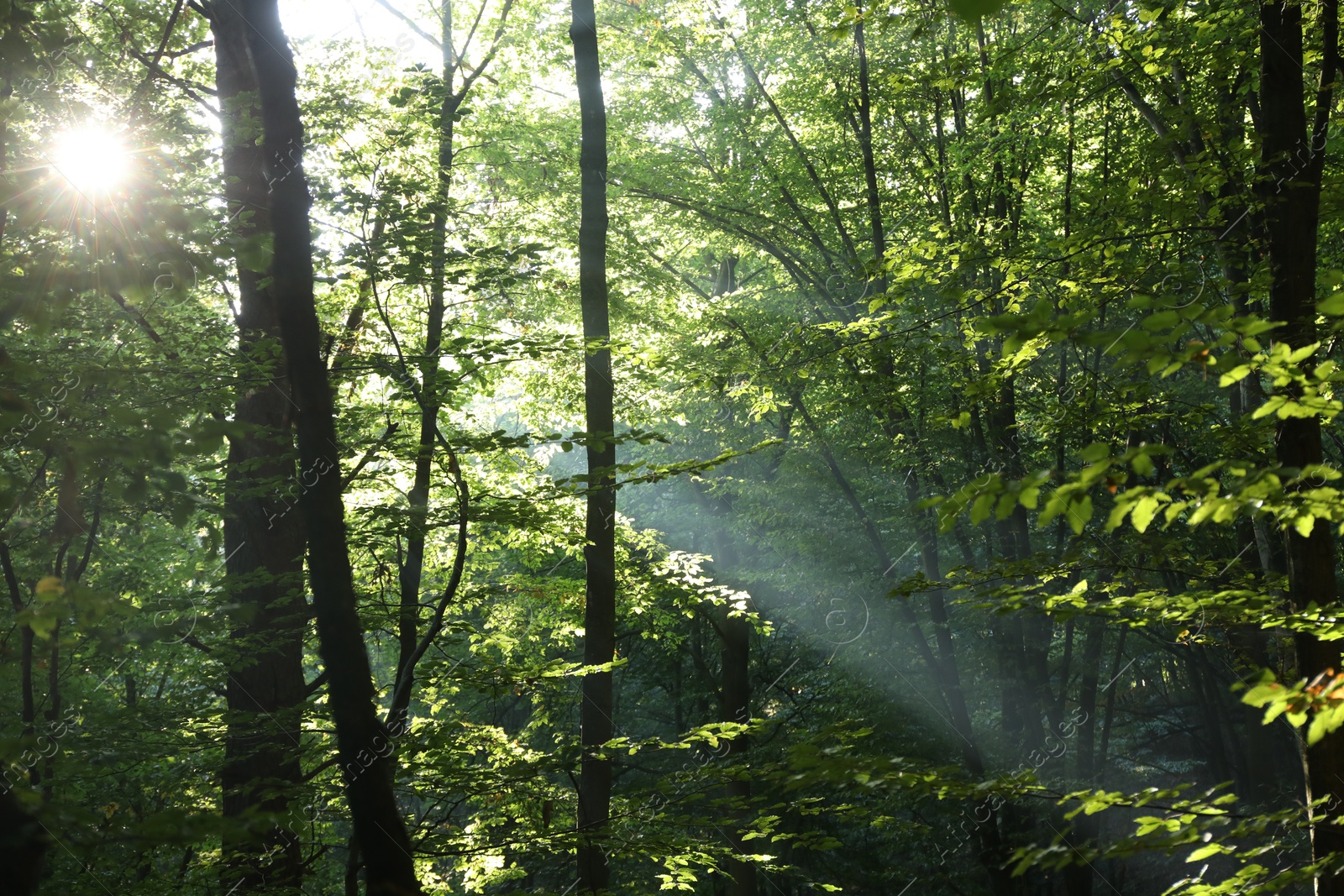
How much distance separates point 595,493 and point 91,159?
11.9 feet

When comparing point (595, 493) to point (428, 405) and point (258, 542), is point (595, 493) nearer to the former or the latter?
point (428, 405)

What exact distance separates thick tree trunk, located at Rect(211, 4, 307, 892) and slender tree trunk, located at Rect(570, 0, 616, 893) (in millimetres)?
2054

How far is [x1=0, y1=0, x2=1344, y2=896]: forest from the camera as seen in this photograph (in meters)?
2.29

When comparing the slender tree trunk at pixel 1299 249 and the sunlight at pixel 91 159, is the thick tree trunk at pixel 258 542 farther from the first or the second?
the slender tree trunk at pixel 1299 249

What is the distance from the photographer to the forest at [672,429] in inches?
90.2

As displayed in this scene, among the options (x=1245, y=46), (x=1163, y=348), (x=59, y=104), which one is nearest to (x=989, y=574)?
(x=1163, y=348)

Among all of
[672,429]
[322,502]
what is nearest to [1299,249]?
[322,502]

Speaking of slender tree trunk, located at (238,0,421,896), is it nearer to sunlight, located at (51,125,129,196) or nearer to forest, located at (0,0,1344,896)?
forest, located at (0,0,1344,896)

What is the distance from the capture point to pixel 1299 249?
368 cm

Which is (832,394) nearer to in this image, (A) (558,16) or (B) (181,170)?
(A) (558,16)

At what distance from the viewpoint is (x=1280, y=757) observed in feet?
46.1

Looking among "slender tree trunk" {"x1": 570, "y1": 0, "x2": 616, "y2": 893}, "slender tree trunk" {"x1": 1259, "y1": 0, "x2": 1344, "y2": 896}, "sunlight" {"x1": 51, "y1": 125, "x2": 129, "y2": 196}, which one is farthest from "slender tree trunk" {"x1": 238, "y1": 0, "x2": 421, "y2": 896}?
"slender tree trunk" {"x1": 570, "y1": 0, "x2": 616, "y2": 893}

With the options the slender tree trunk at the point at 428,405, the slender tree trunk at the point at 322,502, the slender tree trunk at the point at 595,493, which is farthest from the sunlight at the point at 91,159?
the slender tree trunk at the point at 595,493

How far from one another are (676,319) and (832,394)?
2.18m
